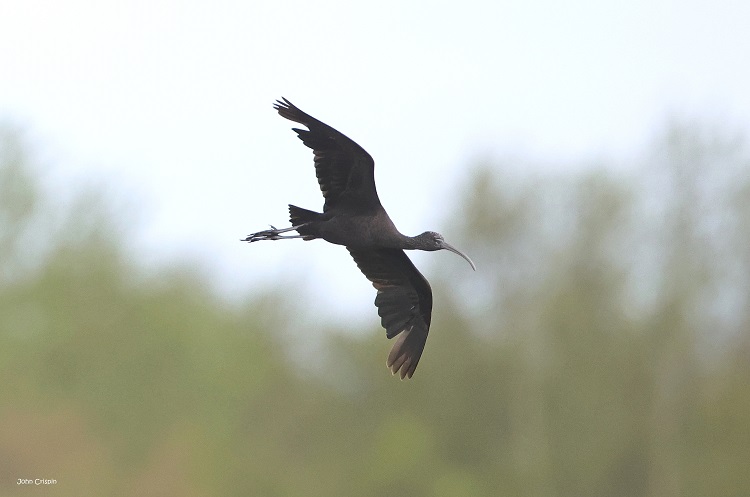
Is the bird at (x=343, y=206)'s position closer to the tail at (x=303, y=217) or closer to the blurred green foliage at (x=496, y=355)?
the tail at (x=303, y=217)

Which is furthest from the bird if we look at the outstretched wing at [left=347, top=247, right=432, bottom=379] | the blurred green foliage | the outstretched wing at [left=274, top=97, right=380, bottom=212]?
the blurred green foliage

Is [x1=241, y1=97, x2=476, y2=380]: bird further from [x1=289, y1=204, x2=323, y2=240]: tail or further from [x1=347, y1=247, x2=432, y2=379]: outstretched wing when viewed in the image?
[x1=347, y1=247, x2=432, y2=379]: outstretched wing

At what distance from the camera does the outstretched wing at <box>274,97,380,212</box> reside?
1305 centimetres

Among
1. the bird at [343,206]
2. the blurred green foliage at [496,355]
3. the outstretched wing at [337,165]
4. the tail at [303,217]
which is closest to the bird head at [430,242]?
the bird at [343,206]

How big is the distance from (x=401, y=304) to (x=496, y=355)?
49.2ft

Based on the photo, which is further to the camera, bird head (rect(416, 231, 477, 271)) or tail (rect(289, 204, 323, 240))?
bird head (rect(416, 231, 477, 271))

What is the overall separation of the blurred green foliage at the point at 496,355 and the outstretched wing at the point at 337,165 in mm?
15054

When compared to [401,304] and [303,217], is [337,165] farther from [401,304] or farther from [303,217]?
→ [401,304]

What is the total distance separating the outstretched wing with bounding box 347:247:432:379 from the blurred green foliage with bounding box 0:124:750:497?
1307cm

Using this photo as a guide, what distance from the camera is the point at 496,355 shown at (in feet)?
98.9

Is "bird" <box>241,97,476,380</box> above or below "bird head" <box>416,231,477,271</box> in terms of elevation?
above

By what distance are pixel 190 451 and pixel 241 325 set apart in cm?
725

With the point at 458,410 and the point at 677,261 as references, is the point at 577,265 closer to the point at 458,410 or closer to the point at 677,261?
the point at 677,261

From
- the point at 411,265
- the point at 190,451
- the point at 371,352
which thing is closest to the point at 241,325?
the point at 371,352
